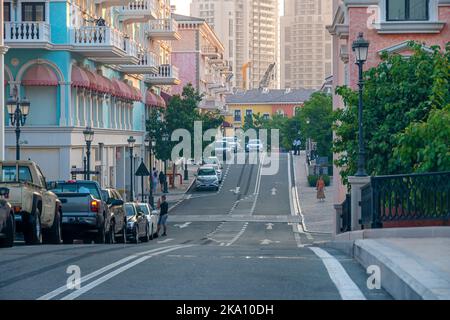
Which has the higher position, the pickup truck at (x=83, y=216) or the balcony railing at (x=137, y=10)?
the balcony railing at (x=137, y=10)

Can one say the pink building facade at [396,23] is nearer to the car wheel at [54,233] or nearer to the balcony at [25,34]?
the balcony at [25,34]

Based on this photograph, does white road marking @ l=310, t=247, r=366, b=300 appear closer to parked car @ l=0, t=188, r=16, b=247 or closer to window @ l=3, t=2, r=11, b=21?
parked car @ l=0, t=188, r=16, b=247

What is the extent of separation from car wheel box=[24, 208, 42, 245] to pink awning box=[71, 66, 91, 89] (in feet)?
81.5

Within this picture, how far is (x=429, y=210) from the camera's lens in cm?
1875

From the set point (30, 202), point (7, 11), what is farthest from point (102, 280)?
point (7, 11)

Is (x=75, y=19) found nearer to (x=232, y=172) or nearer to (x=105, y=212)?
(x=105, y=212)

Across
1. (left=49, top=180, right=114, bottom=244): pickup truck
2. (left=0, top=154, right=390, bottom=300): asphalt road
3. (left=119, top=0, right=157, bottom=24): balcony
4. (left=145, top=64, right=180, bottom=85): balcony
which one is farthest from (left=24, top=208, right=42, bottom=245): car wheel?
(left=145, top=64, right=180, bottom=85): balcony

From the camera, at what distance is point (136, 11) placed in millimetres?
60500

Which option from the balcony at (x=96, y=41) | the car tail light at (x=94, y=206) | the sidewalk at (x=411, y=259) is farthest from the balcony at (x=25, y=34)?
the sidewalk at (x=411, y=259)

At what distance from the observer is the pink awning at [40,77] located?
44.9 m

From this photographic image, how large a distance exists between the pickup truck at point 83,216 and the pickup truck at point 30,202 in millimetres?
1368

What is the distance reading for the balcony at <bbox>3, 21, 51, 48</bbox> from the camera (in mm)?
44375

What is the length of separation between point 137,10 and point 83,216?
36981 mm
